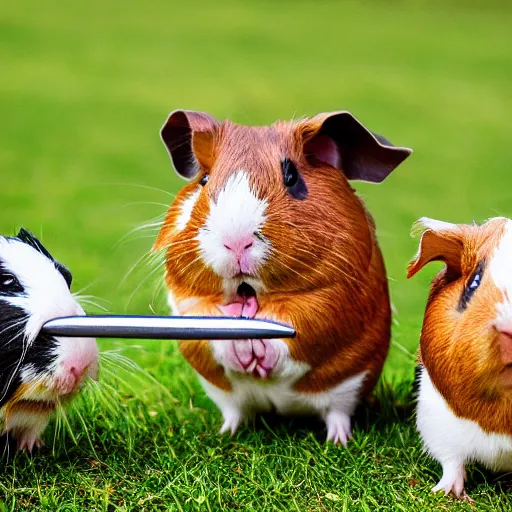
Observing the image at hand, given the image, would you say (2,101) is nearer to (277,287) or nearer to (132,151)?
(132,151)

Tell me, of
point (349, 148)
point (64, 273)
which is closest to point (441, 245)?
point (349, 148)

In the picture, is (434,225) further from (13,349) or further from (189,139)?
(13,349)

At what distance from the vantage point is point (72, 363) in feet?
6.82

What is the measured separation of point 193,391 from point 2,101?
4.21 meters

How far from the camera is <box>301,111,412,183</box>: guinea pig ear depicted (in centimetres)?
227

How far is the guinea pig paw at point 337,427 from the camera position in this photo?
241 centimetres

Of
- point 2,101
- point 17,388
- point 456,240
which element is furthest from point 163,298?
point 2,101

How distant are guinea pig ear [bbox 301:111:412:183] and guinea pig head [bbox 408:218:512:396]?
0.31m

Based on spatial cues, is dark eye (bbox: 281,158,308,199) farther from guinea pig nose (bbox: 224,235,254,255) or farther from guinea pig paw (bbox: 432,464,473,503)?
guinea pig paw (bbox: 432,464,473,503)

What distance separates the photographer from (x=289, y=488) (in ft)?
7.16

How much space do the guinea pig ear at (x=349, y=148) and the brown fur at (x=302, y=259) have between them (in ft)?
0.06

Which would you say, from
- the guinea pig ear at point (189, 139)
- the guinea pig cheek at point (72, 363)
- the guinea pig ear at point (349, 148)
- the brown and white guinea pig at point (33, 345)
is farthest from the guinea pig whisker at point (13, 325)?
the guinea pig ear at point (349, 148)

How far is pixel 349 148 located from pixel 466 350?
72cm

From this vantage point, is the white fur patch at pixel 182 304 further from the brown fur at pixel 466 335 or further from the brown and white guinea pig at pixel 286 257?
the brown fur at pixel 466 335
